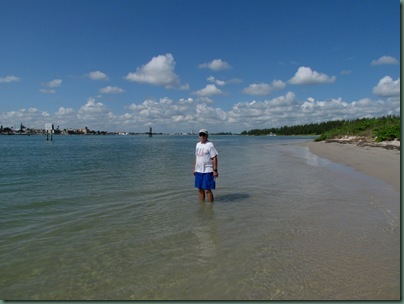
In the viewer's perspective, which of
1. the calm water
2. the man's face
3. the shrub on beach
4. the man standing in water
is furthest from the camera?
the shrub on beach

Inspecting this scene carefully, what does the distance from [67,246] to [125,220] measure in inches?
84.8

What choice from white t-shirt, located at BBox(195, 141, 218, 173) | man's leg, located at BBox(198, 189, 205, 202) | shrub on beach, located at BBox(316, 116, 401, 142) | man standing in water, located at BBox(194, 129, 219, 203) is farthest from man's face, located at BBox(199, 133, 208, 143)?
shrub on beach, located at BBox(316, 116, 401, 142)

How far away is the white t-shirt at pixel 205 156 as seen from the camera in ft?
32.0

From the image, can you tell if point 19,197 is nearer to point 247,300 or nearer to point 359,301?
point 247,300

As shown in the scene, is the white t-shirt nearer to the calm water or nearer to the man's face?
the man's face

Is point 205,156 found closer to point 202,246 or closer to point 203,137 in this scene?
point 203,137

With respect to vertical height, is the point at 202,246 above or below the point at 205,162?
below

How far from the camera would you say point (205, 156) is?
32.2 feet

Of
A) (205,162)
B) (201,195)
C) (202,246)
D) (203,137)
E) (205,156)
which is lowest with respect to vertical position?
(202,246)

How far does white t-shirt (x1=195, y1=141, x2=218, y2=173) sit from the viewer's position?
9766mm

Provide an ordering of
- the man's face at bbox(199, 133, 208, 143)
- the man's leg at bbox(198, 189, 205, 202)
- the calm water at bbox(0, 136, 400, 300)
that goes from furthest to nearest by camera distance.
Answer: the man's leg at bbox(198, 189, 205, 202) < the man's face at bbox(199, 133, 208, 143) < the calm water at bbox(0, 136, 400, 300)

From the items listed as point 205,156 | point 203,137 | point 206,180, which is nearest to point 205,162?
point 205,156

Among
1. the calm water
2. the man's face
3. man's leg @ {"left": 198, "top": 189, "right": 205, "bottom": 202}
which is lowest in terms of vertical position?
the calm water

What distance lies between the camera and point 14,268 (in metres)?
5.46
